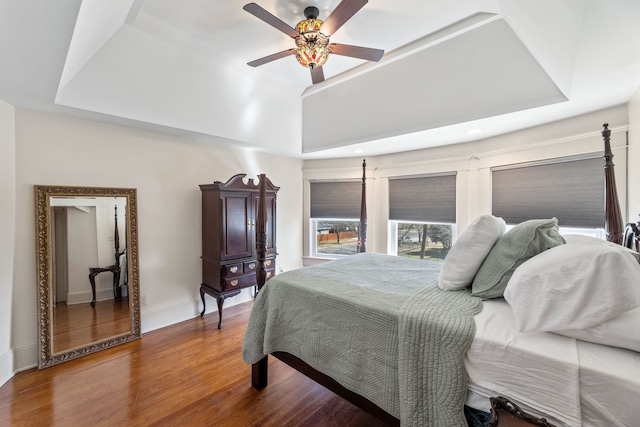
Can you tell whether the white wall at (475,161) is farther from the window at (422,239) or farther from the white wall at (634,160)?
the window at (422,239)

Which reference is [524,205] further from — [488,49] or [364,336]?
[364,336]

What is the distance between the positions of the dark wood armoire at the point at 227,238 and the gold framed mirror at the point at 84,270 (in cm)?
72

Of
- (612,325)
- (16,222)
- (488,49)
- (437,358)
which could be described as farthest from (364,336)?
(16,222)

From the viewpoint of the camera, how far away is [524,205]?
2.95 m

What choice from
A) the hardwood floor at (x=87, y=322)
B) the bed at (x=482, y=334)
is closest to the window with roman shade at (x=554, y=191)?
the bed at (x=482, y=334)

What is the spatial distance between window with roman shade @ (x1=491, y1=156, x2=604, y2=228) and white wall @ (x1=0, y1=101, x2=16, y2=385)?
4.66 m

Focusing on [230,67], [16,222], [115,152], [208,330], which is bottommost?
[208,330]

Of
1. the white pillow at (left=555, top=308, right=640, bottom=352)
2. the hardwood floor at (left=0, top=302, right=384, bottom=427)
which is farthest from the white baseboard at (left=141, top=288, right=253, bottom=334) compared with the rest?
the white pillow at (left=555, top=308, right=640, bottom=352)

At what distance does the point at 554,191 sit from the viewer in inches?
107

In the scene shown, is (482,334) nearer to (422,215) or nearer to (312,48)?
(312,48)

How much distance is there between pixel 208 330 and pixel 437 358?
2.57 m

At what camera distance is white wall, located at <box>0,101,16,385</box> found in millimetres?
2035

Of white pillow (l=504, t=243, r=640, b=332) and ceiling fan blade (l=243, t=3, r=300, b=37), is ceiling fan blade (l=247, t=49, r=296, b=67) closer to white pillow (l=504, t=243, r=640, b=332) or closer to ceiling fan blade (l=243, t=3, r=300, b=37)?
ceiling fan blade (l=243, t=3, r=300, b=37)

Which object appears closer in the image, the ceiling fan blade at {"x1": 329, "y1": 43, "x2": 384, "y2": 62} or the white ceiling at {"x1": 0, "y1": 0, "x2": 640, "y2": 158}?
the white ceiling at {"x1": 0, "y1": 0, "x2": 640, "y2": 158}
